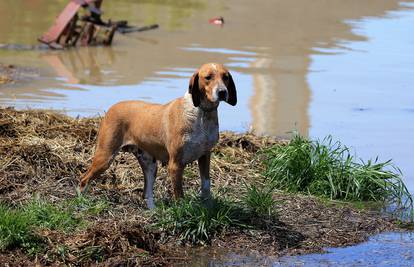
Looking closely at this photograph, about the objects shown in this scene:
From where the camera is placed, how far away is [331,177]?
30.9ft

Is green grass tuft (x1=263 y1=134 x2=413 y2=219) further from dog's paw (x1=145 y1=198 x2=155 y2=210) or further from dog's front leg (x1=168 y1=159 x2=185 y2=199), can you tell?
dog's front leg (x1=168 y1=159 x2=185 y2=199)

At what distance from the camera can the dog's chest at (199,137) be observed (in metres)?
8.05

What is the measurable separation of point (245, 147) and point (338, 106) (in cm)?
305

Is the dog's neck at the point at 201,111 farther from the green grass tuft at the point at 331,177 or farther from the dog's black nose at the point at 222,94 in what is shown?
the green grass tuft at the point at 331,177

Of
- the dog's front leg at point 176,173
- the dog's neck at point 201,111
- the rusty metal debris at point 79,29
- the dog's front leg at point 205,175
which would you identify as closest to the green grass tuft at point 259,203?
the dog's front leg at point 205,175

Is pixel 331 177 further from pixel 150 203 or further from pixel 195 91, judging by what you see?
pixel 195 91

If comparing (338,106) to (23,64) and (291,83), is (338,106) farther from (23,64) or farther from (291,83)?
(23,64)

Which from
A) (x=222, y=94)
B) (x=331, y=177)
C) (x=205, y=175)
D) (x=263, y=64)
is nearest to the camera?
(x=222, y=94)

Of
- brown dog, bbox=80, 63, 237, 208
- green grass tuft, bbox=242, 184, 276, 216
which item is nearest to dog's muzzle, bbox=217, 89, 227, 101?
brown dog, bbox=80, 63, 237, 208

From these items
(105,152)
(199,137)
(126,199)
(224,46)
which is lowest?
(126,199)

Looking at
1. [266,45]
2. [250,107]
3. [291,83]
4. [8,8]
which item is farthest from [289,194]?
[8,8]

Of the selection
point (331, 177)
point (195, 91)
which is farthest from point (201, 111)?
point (331, 177)

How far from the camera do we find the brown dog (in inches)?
312

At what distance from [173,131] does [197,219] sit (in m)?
0.76
